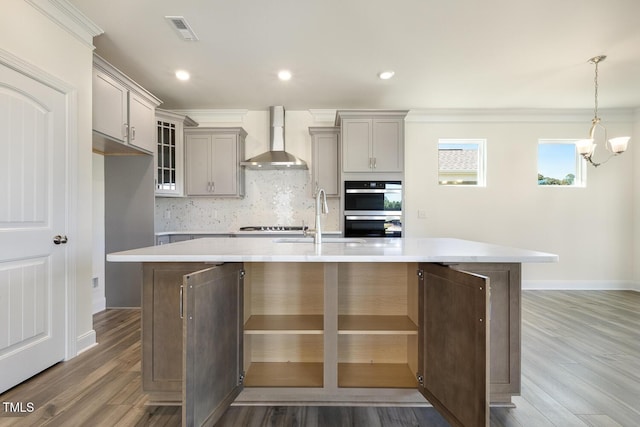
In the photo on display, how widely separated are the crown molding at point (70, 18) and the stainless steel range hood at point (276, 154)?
2024 mm

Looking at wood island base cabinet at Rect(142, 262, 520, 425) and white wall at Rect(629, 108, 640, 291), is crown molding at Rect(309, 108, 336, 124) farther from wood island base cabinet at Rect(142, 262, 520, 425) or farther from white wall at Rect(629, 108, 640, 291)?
white wall at Rect(629, 108, 640, 291)

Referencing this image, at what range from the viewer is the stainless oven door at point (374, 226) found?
12.5 ft

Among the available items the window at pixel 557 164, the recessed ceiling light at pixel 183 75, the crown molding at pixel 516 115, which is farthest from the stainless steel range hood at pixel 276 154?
the window at pixel 557 164

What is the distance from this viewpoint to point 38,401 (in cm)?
177

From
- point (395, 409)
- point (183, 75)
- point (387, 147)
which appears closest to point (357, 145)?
point (387, 147)

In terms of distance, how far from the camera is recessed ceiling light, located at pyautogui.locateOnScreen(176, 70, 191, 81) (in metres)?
3.29

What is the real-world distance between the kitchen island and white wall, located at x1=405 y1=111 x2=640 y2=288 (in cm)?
286

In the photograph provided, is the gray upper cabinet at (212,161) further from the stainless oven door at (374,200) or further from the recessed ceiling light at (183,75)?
the stainless oven door at (374,200)

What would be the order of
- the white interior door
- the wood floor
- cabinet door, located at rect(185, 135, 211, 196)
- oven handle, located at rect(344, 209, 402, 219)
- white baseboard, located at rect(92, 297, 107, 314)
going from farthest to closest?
1. cabinet door, located at rect(185, 135, 211, 196)
2. oven handle, located at rect(344, 209, 402, 219)
3. white baseboard, located at rect(92, 297, 107, 314)
4. the white interior door
5. the wood floor

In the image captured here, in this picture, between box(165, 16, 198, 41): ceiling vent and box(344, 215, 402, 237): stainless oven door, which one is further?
box(344, 215, 402, 237): stainless oven door

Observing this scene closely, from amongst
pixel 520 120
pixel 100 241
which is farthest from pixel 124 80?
pixel 520 120

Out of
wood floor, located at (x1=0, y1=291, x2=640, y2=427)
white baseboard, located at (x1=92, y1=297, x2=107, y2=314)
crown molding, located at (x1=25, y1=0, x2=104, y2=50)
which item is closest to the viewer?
wood floor, located at (x1=0, y1=291, x2=640, y2=427)

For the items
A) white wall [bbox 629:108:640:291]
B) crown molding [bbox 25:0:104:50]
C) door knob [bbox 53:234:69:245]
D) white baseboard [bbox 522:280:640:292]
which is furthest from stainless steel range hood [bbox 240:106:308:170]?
white wall [bbox 629:108:640:291]

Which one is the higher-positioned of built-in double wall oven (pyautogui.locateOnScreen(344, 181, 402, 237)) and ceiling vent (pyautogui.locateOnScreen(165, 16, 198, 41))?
ceiling vent (pyautogui.locateOnScreen(165, 16, 198, 41))
